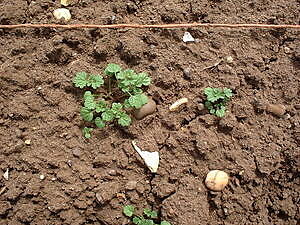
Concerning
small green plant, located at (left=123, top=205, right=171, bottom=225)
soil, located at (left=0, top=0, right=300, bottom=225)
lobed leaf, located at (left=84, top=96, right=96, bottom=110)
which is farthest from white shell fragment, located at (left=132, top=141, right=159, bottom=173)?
lobed leaf, located at (left=84, top=96, right=96, bottom=110)

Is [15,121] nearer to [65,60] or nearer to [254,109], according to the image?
[65,60]

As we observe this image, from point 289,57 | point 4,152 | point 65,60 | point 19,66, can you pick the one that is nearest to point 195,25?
point 289,57

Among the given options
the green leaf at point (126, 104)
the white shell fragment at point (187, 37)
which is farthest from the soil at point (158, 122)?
the green leaf at point (126, 104)

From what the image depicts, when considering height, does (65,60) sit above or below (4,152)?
above

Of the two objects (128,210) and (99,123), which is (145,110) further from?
(128,210)

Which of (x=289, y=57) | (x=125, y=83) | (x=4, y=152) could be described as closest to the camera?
(x=4, y=152)

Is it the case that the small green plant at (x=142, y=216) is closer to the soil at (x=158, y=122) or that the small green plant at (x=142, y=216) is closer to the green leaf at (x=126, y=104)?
the soil at (x=158, y=122)

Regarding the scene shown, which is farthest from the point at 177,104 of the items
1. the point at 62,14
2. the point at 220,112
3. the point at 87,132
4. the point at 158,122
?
the point at 62,14
